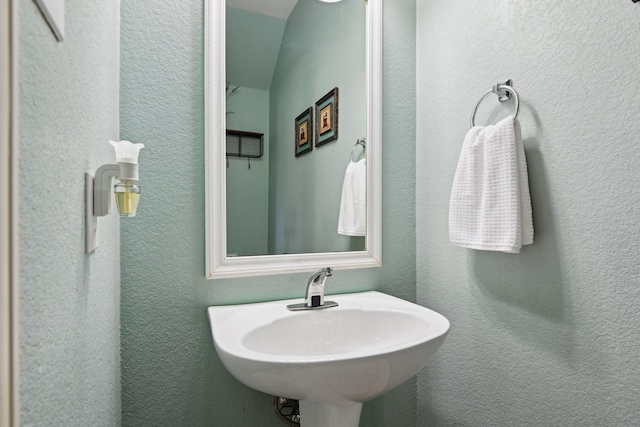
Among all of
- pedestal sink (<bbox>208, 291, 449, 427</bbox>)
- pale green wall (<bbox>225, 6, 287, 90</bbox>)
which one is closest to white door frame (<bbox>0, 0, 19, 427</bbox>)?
pedestal sink (<bbox>208, 291, 449, 427</bbox>)

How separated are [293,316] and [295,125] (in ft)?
2.14

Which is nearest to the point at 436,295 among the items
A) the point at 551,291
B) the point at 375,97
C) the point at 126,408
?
the point at 551,291

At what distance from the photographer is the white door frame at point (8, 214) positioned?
259 mm

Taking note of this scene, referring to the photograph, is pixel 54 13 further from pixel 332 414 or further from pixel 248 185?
pixel 332 414

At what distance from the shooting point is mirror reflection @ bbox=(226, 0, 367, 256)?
109cm

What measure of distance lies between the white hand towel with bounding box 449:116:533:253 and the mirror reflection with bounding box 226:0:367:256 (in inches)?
14.4

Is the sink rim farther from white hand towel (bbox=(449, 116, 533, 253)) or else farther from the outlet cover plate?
the outlet cover plate

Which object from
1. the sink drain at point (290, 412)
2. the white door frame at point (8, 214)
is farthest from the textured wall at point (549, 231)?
→ the white door frame at point (8, 214)

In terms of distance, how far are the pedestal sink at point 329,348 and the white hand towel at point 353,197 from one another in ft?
0.80

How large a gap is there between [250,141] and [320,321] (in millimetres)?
626

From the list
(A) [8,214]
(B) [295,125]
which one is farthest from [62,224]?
(B) [295,125]

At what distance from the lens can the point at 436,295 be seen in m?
1.23

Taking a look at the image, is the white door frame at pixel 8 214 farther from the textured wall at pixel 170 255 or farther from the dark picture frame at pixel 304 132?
the dark picture frame at pixel 304 132

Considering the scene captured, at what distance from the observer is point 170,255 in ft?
3.26
